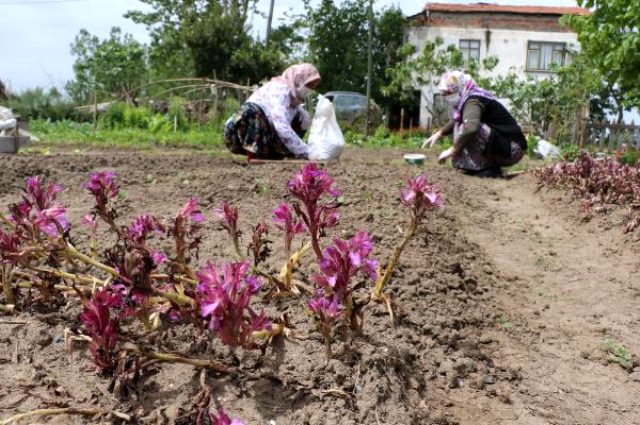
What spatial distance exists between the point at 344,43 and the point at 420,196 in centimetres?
3176

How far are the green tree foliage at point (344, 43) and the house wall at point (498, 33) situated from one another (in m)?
2.57

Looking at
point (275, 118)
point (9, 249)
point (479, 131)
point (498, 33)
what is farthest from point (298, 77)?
point (498, 33)

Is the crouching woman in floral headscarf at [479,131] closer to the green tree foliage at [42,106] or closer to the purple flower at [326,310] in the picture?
the purple flower at [326,310]

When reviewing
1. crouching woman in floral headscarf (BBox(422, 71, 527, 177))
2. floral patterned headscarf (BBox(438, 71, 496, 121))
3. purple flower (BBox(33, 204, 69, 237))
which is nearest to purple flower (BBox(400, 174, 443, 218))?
purple flower (BBox(33, 204, 69, 237))

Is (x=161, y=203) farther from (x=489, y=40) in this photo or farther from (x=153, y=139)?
(x=489, y=40)

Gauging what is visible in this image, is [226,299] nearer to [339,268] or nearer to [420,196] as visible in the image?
[339,268]

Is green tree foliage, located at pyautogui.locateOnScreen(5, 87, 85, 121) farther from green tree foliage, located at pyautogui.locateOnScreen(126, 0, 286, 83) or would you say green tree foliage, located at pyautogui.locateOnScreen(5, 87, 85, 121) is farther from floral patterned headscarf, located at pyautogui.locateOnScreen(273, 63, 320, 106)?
floral patterned headscarf, located at pyautogui.locateOnScreen(273, 63, 320, 106)

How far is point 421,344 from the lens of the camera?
2369mm

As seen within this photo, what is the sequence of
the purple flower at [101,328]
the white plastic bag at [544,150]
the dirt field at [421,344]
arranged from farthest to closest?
the white plastic bag at [544,150]
the dirt field at [421,344]
the purple flower at [101,328]

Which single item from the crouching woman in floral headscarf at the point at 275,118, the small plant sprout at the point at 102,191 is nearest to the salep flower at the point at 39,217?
the small plant sprout at the point at 102,191

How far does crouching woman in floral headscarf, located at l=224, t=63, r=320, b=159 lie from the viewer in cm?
693

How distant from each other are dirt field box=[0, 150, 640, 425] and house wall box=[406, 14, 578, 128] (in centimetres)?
2617

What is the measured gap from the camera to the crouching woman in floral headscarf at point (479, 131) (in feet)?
24.5

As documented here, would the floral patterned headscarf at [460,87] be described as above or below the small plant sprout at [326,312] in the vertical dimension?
above
